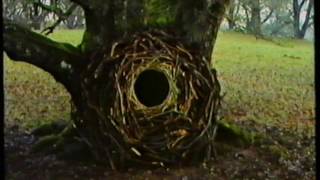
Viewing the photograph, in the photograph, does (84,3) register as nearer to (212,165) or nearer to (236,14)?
(236,14)

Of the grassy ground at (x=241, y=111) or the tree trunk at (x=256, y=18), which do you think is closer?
the grassy ground at (x=241, y=111)

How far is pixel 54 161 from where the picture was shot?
1369 mm

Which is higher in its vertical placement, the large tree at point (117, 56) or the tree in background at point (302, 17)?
the tree in background at point (302, 17)

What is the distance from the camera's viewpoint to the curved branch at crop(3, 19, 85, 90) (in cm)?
136

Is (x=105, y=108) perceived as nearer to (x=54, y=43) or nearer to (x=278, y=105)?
(x=54, y=43)

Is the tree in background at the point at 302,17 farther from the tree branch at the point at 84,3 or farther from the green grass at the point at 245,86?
the tree branch at the point at 84,3

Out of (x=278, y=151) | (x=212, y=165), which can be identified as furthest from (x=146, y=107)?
(x=278, y=151)

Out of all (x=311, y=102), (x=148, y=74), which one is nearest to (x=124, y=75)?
(x=148, y=74)

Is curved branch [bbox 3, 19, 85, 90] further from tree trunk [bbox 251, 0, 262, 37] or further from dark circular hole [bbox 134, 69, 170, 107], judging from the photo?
tree trunk [bbox 251, 0, 262, 37]

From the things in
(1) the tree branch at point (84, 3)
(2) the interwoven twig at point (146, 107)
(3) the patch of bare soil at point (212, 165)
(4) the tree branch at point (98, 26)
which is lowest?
(3) the patch of bare soil at point (212, 165)

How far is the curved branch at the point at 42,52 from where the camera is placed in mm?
1355

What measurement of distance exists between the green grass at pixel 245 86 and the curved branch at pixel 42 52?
0.07ft

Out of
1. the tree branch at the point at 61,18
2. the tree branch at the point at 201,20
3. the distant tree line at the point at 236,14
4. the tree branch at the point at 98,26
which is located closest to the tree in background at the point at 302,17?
the distant tree line at the point at 236,14

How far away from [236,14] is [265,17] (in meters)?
0.08
